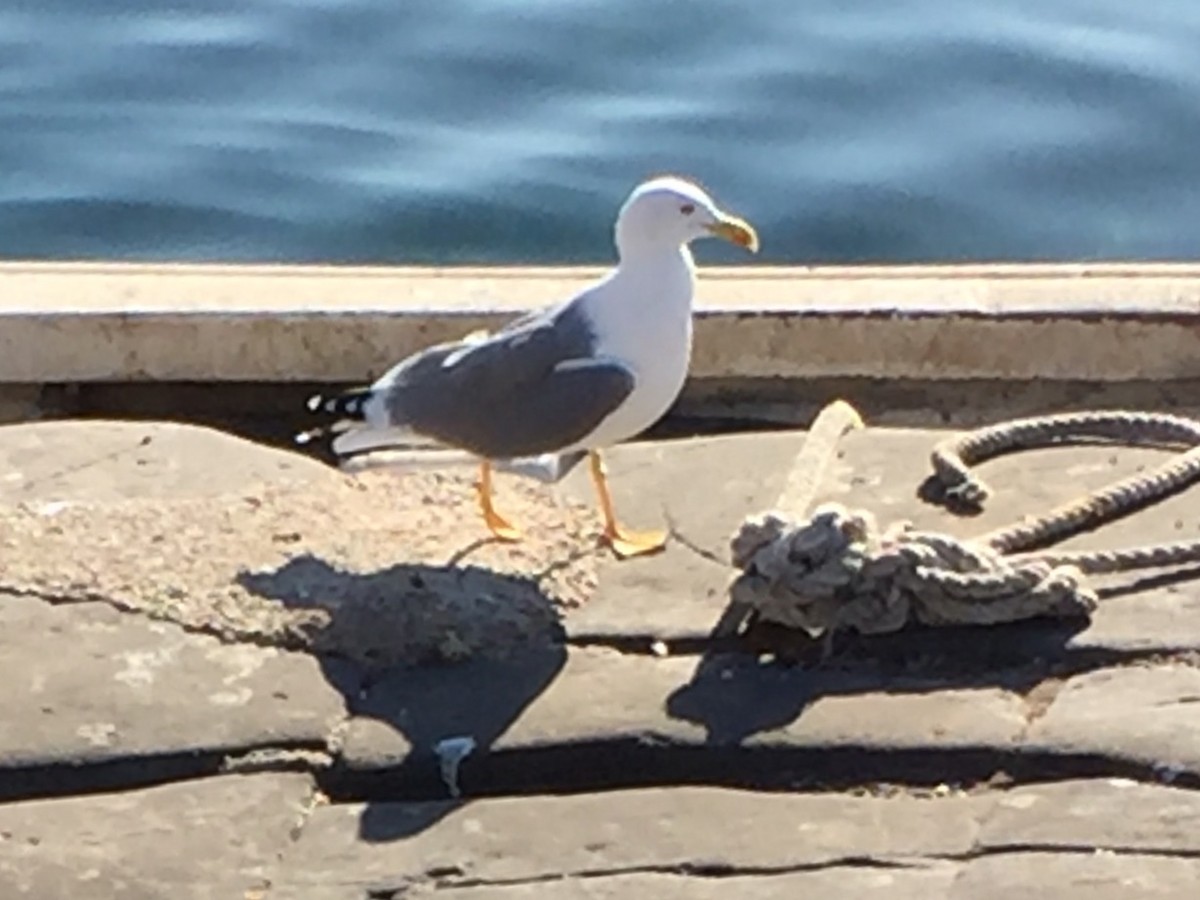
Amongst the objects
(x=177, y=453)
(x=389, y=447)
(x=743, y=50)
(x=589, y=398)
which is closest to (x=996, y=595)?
(x=589, y=398)

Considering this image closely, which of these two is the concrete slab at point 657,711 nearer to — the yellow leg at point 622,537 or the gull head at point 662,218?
the yellow leg at point 622,537

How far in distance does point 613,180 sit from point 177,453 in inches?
127

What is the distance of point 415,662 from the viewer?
3.13 m

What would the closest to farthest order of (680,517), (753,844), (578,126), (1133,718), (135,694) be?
(753,844) → (1133,718) → (135,694) → (680,517) → (578,126)

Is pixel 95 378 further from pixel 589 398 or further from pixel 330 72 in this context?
pixel 330 72

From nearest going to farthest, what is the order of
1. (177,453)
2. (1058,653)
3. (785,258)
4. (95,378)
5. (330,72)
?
(1058,653) < (177,453) < (95,378) < (785,258) < (330,72)

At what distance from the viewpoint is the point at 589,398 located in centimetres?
344

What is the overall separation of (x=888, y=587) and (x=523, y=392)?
0.59 meters

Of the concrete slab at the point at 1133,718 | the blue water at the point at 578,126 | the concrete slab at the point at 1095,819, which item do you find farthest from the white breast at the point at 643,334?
the blue water at the point at 578,126

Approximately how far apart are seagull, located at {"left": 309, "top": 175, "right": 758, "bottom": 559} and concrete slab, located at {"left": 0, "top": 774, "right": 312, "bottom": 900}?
2.18 ft

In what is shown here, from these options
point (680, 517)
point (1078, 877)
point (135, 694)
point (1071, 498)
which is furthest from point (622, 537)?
point (1078, 877)

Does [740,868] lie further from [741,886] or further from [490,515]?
[490,515]

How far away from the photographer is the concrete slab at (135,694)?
2.96m

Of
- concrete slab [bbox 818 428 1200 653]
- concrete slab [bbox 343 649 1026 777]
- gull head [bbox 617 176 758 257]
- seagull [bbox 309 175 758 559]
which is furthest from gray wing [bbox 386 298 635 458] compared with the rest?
concrete slab [bbox 343 649 1026 777]
